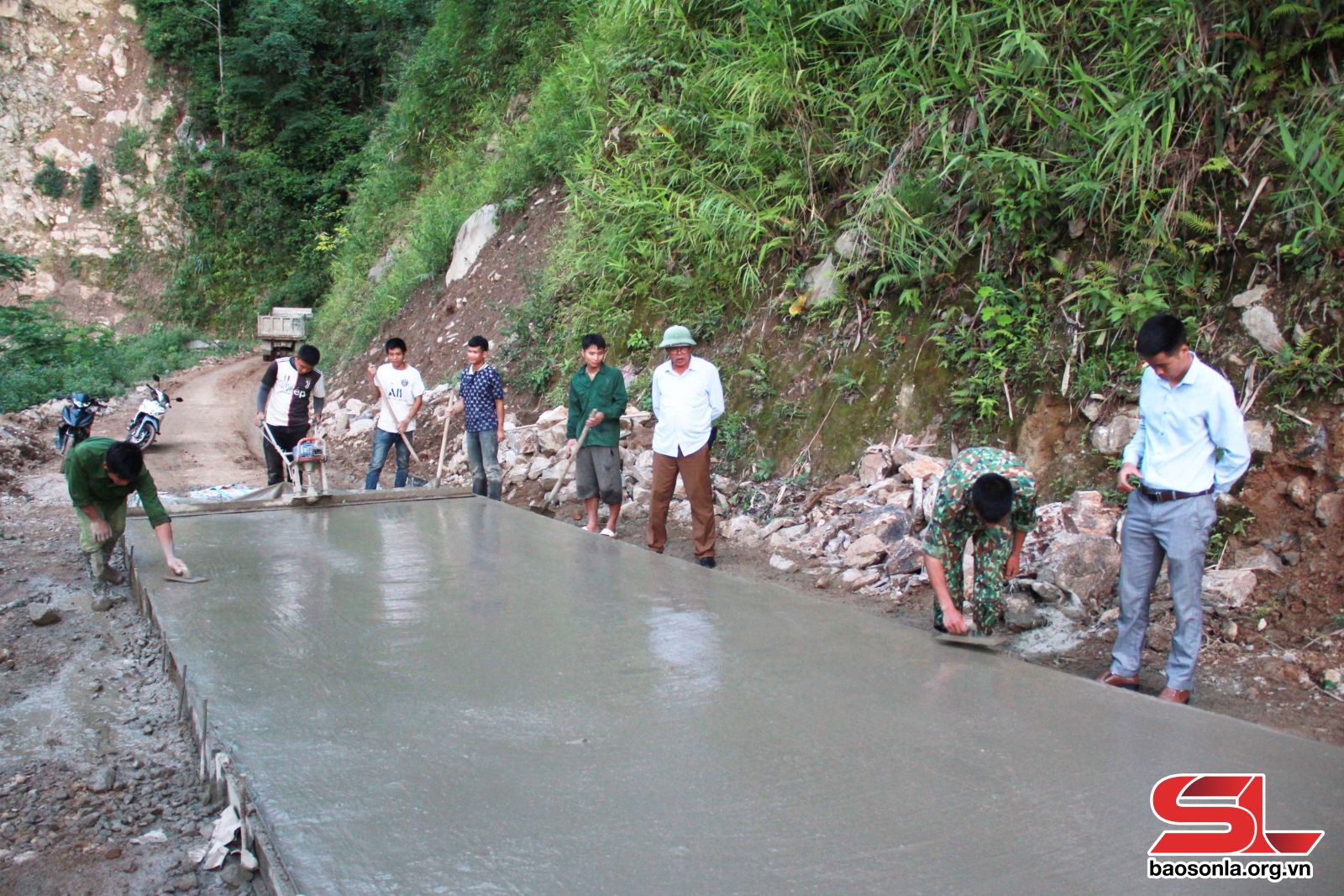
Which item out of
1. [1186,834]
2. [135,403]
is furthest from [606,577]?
[135,403]

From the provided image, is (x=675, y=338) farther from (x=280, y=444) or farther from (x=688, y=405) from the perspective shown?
(x=280, y=444)

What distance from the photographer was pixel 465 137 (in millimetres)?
15094

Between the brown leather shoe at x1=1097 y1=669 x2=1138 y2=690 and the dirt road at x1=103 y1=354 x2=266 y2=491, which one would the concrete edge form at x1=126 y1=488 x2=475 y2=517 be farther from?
the brown leather shoe at x1=1097 y1=669 x2=1138 y2=690

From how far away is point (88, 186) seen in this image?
22156 millimetres

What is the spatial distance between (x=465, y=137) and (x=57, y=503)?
9.51 m

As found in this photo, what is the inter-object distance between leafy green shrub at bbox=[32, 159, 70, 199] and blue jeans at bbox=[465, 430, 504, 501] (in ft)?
67.7

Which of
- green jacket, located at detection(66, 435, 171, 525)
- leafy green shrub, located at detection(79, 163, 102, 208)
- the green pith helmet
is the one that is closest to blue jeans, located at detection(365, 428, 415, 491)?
green jacket, located at detection(66, 435, 171, 525)

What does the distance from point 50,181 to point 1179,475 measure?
82.7ft

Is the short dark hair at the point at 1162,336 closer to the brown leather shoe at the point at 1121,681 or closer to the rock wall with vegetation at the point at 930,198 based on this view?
the brown leather shoe at the point at 1121,681

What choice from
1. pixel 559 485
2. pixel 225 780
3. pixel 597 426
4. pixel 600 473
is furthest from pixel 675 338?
pixel 225 780

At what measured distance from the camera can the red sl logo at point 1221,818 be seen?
2035 mm

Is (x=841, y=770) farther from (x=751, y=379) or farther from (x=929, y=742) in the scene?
(x=751, y=379)

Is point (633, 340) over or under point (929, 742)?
over

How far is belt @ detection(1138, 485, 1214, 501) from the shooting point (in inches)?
123
